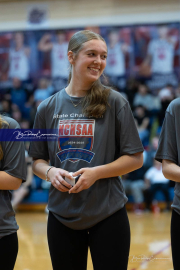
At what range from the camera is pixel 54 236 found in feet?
6.04

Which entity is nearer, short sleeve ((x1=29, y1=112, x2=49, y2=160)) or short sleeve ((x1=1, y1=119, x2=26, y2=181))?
short sleeve ((x1=1, y1=119, x2=26, y2=181))

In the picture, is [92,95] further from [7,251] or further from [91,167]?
[7,251]

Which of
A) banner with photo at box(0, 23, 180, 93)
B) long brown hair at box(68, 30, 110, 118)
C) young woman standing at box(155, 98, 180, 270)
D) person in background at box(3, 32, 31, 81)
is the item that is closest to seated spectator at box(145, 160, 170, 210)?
banner with photo at box(0, 23, 180, 93)

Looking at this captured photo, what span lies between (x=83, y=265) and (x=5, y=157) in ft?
2.17

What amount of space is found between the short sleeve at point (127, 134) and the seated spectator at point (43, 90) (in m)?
6.95

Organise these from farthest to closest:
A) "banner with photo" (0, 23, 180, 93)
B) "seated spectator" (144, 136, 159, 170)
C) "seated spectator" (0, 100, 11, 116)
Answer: "banner with photo" (0, 23, 180, 93)
"seated spectator" (0, 100, 11, 116)
"seated spectator" (144, 136, 159, 170)

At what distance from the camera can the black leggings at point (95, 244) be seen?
1.76 metres

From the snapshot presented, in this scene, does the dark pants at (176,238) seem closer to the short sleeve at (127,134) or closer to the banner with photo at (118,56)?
the short sleeve at (127,134)

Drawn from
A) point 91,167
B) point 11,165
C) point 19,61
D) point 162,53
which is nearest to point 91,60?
point 91,167

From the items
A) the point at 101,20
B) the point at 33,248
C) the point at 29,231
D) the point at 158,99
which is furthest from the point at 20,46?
the point at 33,248

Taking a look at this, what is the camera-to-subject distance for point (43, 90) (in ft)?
28.5

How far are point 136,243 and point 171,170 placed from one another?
311cm

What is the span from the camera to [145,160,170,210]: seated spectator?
7.43m

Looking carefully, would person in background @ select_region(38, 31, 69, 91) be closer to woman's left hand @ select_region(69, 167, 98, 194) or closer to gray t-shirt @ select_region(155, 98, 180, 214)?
gray t-shirt @ select_region(155, 98, 180, 214)
